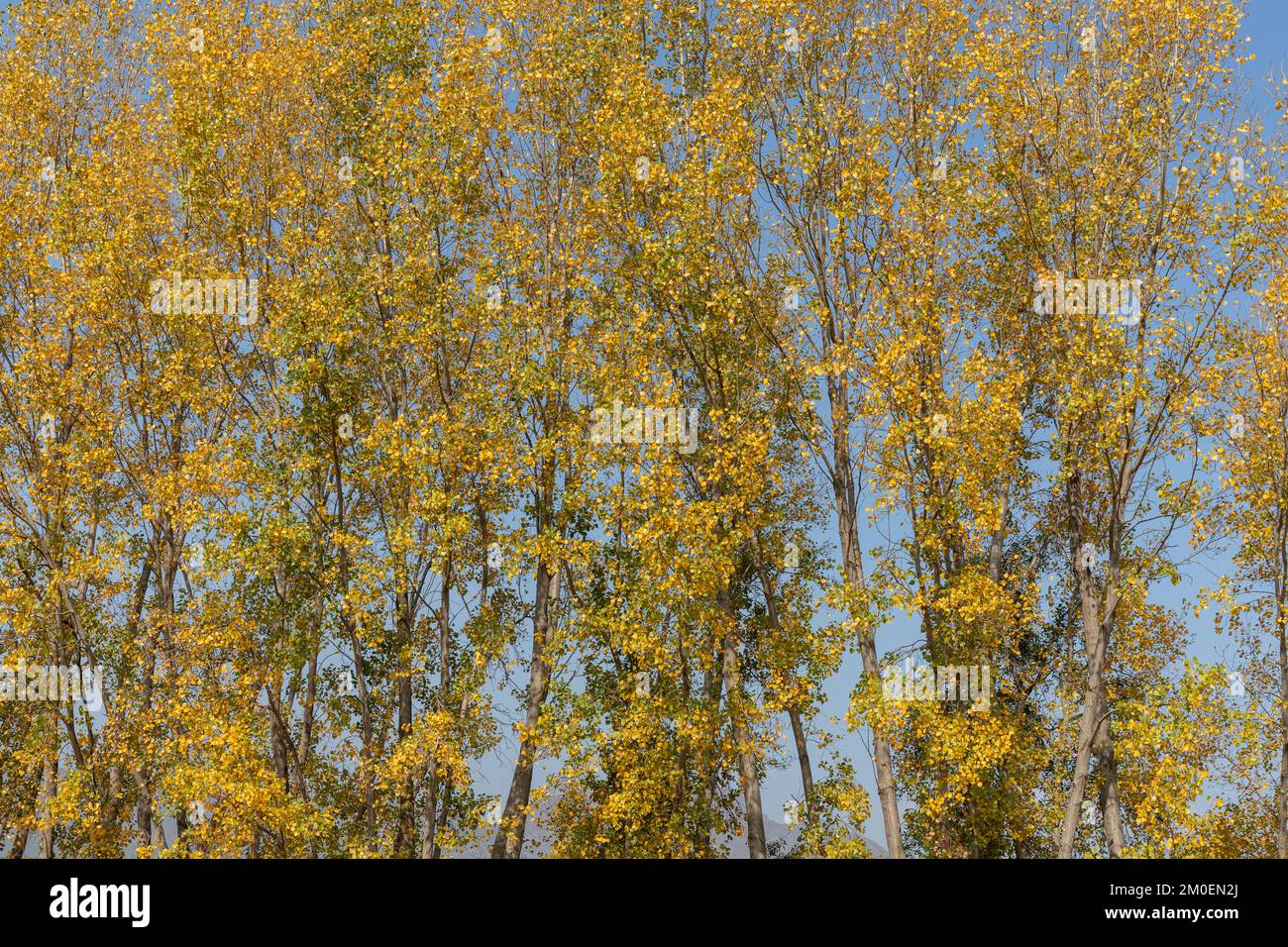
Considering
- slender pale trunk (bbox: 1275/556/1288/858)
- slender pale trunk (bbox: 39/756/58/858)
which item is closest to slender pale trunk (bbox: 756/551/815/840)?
slender pale trunk (bbox: 1275/556/1288/858)

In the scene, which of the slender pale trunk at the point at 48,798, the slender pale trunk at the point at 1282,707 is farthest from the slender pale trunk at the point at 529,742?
the slender pale trunk at the point at 1282,707

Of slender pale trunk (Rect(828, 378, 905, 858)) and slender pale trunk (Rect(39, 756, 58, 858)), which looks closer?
slender pale trunk (Rect(828, 378, 905, 858))

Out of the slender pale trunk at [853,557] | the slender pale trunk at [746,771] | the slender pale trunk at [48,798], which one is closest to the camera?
the slender pale trunk at [853,557]

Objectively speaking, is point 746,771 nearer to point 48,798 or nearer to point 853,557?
point 853,557

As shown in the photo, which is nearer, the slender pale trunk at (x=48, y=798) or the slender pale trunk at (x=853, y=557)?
the slender pale trunk at (x=853, y=557)

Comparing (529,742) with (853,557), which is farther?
(853,557)

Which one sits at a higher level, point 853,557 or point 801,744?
point 853,557

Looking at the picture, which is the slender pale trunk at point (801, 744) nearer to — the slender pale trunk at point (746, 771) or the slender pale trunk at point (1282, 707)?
the slender pale trunk at point (746, 771)

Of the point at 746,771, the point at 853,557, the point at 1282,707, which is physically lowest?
the point at 746,771

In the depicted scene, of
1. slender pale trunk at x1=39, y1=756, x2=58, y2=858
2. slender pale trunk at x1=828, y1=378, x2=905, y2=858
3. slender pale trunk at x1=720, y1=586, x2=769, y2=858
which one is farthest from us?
slender pale trunk at x1=39, y1=756, x2=58, y2=858

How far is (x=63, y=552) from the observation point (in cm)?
3259

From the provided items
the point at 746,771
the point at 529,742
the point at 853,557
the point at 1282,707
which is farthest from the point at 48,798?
the point at 1282,707

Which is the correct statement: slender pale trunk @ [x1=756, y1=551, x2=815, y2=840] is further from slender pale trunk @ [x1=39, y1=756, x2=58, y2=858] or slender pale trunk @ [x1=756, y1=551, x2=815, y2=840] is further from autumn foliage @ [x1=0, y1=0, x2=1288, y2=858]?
slender pale trunk @ [x1=39, y1=756, x2=58, y2=858]
